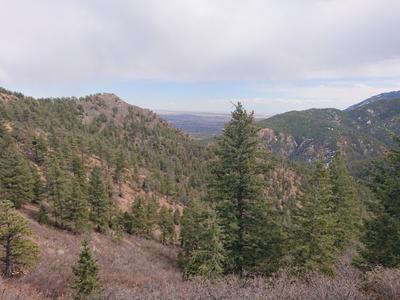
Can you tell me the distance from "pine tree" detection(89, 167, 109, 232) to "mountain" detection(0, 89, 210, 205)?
60.5 feet

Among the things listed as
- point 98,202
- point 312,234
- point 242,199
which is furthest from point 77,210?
point 312,234

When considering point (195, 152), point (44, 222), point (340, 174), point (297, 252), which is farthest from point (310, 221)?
point (195, 152)

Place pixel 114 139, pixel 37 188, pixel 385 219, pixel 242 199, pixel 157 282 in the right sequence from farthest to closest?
pixel 114 139 → pixel 37 188 → pixel 157 282 → pixel 242 199 → pixel 385 219

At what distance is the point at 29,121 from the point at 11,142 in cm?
3182

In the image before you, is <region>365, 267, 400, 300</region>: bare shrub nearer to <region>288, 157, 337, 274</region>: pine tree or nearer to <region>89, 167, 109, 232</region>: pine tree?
<region>288, 157, 337, 274</region>: pine tree

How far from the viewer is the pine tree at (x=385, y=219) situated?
572 inches

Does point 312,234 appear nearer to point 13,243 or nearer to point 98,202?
point 13,243

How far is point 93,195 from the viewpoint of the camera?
42.2 metres

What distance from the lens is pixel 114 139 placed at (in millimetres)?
115688

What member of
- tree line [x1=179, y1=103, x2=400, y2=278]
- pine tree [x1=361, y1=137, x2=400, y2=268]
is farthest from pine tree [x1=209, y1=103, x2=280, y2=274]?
pine tree [x1=361, y1=137, x2=400, y2=268]

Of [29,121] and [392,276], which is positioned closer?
[392,276]

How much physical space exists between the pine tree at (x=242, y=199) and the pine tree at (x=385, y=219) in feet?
13.3

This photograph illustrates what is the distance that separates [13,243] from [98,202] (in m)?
27.1

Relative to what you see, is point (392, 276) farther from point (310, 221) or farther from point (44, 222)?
point (44, 222)
